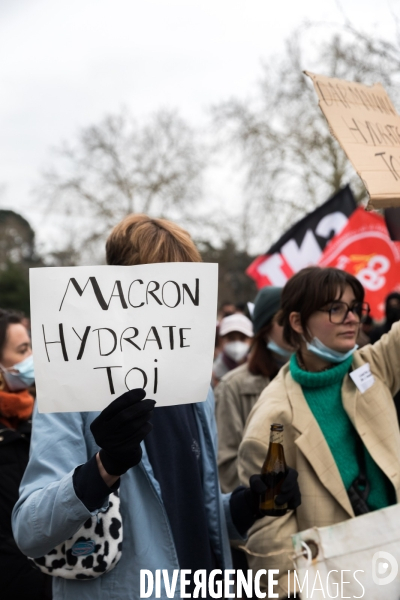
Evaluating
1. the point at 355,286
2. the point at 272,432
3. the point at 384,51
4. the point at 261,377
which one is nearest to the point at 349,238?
the point at 384,51

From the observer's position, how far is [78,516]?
152cm

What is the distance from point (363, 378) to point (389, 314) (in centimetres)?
329

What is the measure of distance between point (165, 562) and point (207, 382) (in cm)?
49

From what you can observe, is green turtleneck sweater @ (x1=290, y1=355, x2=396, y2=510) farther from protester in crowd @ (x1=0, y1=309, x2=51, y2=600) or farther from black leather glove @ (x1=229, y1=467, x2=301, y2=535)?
protester in crowd @ (x1=0, y1=309, x2=51, y2=600)

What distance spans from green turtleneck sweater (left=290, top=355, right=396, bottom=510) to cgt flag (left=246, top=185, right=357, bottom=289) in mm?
3635

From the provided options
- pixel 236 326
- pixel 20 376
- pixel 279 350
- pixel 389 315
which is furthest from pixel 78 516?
pixel 236 326

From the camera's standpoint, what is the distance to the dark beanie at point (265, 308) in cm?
387

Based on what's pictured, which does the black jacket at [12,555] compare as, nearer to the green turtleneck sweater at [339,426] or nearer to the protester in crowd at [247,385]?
the protester in crowd at [247,385]

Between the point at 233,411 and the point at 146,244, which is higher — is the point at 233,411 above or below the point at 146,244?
below

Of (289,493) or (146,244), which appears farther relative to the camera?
(289,493)

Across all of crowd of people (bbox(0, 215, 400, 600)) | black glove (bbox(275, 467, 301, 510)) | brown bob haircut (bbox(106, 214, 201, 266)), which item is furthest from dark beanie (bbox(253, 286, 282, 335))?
brown bob haircut (bbox(106, 214, 201, 266))

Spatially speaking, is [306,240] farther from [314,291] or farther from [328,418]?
[328,418]

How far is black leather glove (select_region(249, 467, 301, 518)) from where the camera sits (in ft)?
6.66

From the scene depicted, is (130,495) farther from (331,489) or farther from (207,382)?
(331,489)
